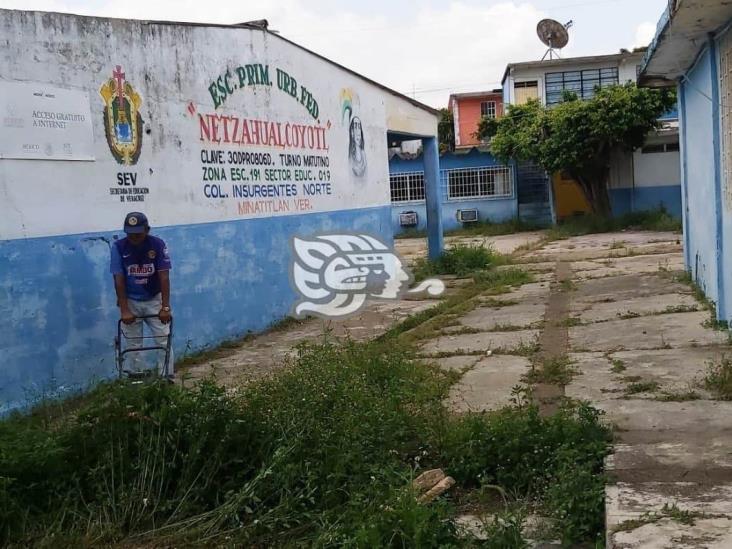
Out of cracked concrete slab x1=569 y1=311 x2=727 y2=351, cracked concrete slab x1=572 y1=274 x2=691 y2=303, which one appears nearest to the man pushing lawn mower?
cracked concrete slab x1=569 y1=311 x2=727 y2=351

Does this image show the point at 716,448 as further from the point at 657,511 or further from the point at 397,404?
the point at 397,404

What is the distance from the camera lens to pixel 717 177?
7.86m

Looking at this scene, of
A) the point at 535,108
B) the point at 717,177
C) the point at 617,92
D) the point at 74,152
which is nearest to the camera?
the point at 74,152

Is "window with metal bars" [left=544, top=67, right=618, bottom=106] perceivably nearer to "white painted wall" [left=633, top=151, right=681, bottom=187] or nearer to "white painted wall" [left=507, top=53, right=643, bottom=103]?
"white painted wall" [left=507, top=53, right=643, bottom=103]

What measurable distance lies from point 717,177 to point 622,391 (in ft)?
10.7

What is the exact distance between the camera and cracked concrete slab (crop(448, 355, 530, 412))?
18.8 ft

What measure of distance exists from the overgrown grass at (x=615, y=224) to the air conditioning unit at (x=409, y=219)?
545cm

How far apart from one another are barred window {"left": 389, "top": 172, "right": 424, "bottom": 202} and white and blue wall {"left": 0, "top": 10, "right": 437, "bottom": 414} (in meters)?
15.2

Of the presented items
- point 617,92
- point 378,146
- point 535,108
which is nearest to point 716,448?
point 378,146

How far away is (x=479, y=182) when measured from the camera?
89.0 feet

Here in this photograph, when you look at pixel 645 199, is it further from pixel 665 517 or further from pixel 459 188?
pixel 665 517

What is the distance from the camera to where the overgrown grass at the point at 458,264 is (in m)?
14.5

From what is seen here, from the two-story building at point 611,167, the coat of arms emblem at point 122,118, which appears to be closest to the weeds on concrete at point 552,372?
the coat of arms emblem at point 122,118

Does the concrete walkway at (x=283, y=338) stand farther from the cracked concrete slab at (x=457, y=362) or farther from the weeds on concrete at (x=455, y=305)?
the cracked concrete slab at (x=457, y=362)
